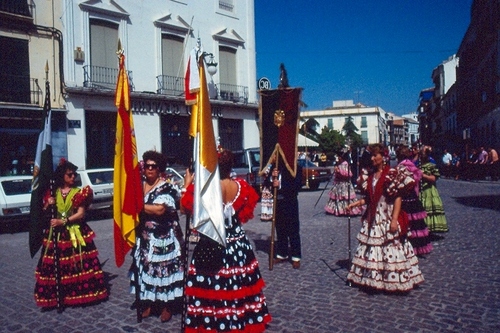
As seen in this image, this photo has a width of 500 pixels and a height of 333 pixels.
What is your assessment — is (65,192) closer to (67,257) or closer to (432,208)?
(67,257)

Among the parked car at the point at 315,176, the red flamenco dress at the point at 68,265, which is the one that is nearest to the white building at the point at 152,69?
the parked car at the point at 315,176

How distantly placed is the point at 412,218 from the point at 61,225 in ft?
16.2

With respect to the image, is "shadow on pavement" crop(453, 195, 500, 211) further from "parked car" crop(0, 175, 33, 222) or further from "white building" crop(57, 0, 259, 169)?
"parked car" crop(0, 175, 33, 222)

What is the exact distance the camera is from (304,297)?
516 centimetres

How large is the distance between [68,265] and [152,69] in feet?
52.0

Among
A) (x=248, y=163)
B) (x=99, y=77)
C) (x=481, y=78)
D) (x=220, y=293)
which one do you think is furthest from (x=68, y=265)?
(x=481, y=78)

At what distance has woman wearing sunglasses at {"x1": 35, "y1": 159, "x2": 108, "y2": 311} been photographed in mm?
4952

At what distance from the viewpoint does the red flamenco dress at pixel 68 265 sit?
496cm

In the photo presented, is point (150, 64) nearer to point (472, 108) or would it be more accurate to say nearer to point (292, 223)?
point (292, 223)

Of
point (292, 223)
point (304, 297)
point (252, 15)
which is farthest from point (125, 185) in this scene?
point (252, 15)

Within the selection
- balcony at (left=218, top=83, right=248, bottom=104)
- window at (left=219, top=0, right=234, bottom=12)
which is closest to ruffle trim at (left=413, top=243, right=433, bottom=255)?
balcony at (left=218, top=83, right=248, bottom=104)

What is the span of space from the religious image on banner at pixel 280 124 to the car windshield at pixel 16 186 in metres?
7.75

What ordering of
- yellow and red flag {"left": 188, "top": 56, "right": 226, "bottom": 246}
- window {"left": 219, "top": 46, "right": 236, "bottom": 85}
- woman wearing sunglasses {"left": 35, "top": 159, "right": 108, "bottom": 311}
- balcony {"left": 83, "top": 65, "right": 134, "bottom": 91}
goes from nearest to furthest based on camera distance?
yellow and red flag {"left": 188, "top": 56, "right": 226, "bottom": 246} → woman wearing sunglasses {"left": 35, "top": 159, "right": 108, "bottom": 311} → balcony {"left": 83, "top": 65, "right": 134, "bottom": 91} → window {"left": 219, "top": 46, "right": 236, "bottom": 85}

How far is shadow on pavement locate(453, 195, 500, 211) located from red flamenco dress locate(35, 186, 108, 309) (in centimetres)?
1059
